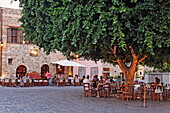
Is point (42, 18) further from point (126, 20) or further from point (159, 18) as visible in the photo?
point (159, 18)

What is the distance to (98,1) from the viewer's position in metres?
10.1

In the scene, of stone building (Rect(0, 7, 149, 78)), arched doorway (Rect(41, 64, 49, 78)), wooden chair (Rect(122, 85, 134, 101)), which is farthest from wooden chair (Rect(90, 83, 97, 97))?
arched doorway (Rect(41, 64, 49, 78))

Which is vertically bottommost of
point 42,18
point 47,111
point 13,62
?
point 47,111

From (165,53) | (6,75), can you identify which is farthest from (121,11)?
(6,75)

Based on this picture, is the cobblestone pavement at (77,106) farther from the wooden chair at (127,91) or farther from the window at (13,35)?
the window at (13,35)

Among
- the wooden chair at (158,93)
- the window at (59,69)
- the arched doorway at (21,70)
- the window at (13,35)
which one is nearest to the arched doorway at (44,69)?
the window at (59,69)

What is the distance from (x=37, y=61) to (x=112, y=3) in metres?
18.5

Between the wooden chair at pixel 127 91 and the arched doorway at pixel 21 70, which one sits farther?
the arched doorway at pixel 21 70

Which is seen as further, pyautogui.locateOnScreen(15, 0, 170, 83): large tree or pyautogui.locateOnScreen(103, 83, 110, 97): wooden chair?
pyautogui.locateOnScreen(103, 83, 110, 97): wooden chair

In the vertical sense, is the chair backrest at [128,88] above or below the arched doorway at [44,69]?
below

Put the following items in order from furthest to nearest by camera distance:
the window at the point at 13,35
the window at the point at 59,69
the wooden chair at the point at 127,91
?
the window at the point at 59,69 < the window at the point at 13,35 < the wooden chair at the point at 127,91

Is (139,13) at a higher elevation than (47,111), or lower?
higher

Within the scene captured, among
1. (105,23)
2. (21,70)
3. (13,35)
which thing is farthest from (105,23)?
(21,70)

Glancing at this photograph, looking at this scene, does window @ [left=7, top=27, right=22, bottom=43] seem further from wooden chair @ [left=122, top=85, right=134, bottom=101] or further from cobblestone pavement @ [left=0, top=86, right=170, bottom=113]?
wooden chair @ [left=122, top=85, right=134, bottom=101]
